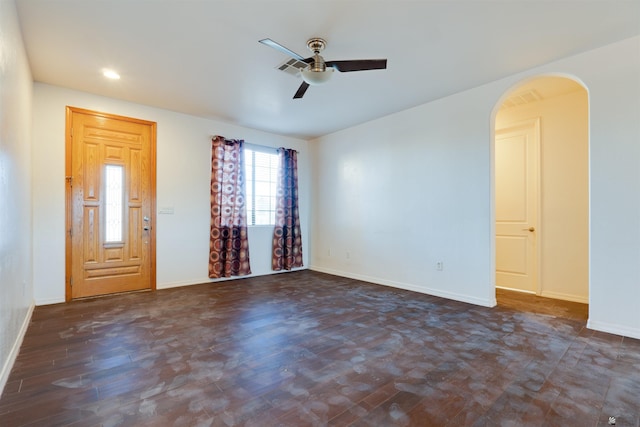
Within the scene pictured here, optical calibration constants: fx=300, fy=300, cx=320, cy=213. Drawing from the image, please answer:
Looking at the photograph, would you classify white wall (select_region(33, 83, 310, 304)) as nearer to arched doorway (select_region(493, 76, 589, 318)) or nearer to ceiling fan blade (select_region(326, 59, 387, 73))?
ceiling fan blade (select_region(326, 59, 387, 73))

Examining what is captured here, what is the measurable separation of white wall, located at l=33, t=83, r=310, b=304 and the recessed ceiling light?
2.48 ft

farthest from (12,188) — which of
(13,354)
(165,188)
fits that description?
(165,188)

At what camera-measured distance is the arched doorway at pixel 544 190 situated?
3.79 metres

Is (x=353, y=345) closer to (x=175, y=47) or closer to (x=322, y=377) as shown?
(x=322, y=377)

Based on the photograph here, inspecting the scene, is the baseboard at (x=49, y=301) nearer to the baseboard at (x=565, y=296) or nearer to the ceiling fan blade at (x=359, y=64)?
the ceiling fan blade at (x=359, y=64)

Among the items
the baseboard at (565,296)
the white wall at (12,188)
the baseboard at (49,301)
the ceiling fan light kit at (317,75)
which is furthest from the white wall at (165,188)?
the baseboard at (565,296)

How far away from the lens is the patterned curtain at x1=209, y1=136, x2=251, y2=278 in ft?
16.1

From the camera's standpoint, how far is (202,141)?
4875 millimetres

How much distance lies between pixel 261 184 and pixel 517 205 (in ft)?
13.8

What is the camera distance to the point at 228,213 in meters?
5.00

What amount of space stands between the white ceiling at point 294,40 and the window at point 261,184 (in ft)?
5.40

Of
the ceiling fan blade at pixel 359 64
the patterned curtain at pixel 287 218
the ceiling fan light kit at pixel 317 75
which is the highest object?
the ceiling fan blade at pixel 359 64

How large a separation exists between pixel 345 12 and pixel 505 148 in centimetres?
346

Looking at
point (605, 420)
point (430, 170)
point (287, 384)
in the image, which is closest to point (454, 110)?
point (430, 170)
